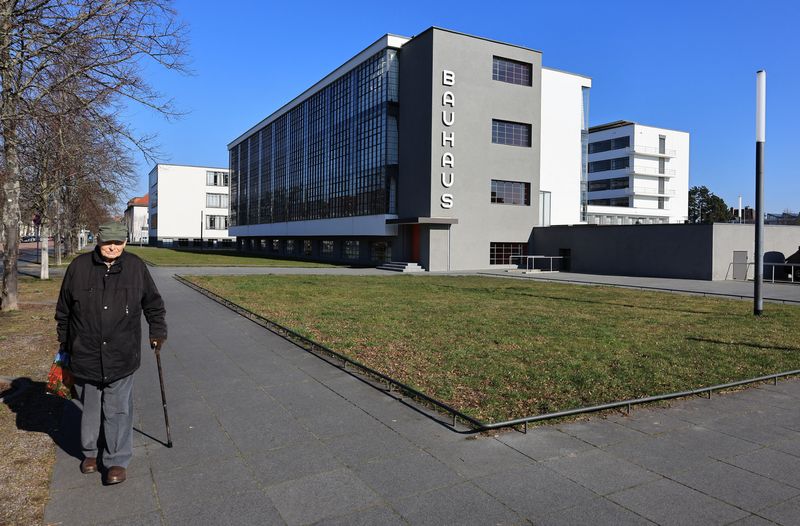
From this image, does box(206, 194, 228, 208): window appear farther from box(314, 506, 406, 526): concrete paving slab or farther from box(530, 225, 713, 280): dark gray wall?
box(314, 506, 406, 526): concrete paving slab

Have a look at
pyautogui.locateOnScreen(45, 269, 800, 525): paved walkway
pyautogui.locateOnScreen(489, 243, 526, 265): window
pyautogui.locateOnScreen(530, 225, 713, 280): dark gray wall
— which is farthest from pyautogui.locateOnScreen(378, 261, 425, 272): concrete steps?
pyautogui.locateOnScreen(45, 269, 800, 525): paved walkway

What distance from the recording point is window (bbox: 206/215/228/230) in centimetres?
10356

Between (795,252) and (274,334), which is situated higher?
(795,252)

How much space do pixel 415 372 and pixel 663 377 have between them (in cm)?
332

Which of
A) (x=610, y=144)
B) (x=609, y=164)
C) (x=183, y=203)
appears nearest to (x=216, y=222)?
(x=183, y=203)

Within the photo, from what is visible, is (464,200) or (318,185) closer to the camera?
(464,200)

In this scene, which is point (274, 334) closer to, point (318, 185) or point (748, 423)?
point (748, 423)

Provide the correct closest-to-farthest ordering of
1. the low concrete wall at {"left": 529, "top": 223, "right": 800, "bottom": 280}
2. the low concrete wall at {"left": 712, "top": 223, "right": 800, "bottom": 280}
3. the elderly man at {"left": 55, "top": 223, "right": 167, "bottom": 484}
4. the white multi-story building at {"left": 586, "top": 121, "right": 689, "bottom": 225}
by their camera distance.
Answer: the elderly man at {"left": 55, "top": 223, "right": 167, "bottom": 484}
the low concrete wall at {"left": 712, "top": 223, "right": 800, "bottom": 280}
the low concrete wall at {"left": 529, "top": 223, "right": 800, "bottom": 280}
the white multi-story building at {"left": 586, "top": 121, "right": 689, "bottom": 225}

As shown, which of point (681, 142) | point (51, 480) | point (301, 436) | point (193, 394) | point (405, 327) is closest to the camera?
point (51, 480)

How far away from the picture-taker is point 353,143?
4356 cm

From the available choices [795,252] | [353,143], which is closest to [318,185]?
[353,143]

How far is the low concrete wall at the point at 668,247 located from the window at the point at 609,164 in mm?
51036

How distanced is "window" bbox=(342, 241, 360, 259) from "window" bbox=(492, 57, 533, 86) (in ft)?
59.2

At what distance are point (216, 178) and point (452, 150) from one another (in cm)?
8082
